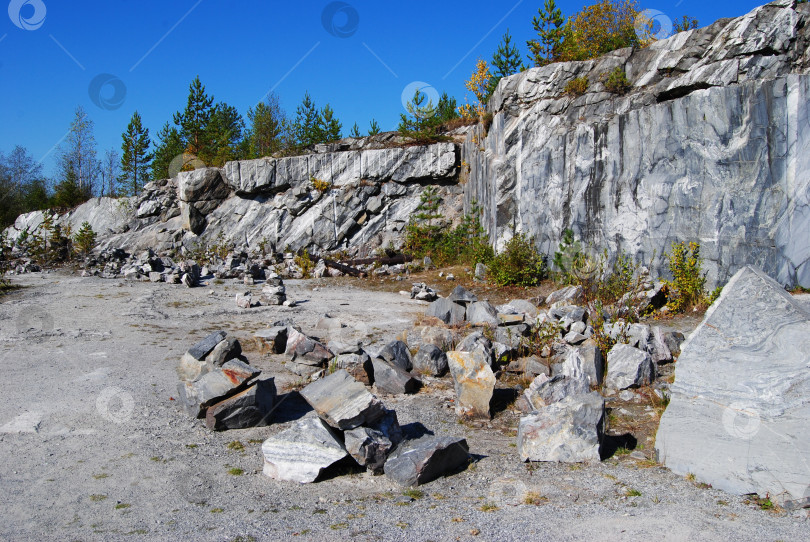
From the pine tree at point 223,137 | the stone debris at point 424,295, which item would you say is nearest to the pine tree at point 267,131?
the pine tree at point 223,137

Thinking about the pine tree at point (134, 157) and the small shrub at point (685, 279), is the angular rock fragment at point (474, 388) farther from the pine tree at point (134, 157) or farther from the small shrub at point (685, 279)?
the pine tree at point (134, 157)

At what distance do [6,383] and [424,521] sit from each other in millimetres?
5158

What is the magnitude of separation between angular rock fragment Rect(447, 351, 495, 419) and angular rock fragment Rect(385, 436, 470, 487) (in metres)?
1.22

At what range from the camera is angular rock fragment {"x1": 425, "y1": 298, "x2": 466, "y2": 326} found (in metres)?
9.10

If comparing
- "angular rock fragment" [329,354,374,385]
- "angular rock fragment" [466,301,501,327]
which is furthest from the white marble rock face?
"angular rock fragment" [466,301,501,327]

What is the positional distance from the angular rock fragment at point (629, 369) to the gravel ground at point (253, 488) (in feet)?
4.04

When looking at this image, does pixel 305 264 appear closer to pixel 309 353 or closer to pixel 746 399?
pixel 309 353

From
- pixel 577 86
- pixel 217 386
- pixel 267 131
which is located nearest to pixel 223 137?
pixel 267 131

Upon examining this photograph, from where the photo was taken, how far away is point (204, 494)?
12.8ft

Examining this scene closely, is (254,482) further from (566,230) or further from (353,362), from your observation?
(566,230)

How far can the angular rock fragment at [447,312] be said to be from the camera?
9.10m

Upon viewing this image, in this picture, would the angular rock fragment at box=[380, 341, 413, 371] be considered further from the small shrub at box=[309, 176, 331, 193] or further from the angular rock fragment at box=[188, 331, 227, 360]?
the small shrub at box=[309, 176, 331, 193]

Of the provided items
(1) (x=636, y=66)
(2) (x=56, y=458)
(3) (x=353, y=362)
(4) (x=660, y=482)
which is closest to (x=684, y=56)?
(1) (x=636, y=66)

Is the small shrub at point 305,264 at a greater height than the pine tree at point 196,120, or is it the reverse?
the pine tree at point 196,120
